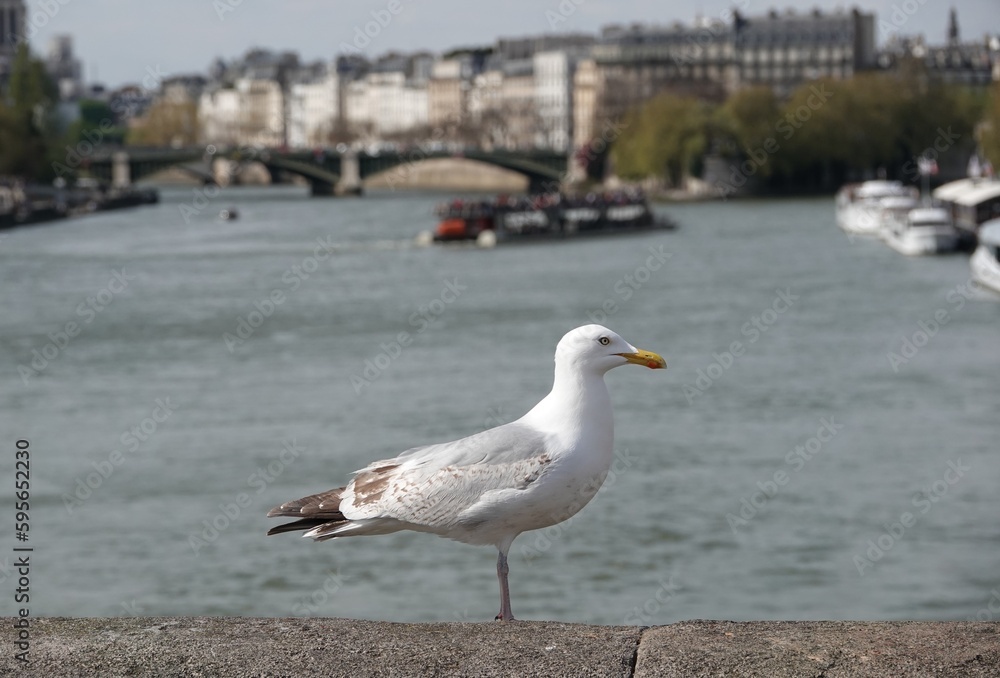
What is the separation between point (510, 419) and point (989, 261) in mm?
15745

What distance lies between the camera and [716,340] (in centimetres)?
2478

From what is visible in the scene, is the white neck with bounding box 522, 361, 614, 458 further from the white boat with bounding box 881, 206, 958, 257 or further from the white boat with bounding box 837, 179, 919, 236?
the white boat with bounding box 837, 179, 919, 236

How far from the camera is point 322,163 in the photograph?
73.2m

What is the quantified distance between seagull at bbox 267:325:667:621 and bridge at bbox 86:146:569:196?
2587 inches

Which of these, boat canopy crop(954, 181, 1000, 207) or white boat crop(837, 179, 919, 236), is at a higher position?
boat canopy crop(954, 181, 1000, 207)

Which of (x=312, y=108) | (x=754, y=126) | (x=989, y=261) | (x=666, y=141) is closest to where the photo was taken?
(x=989, y=261)

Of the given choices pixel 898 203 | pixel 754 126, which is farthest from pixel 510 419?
pixel 754 126

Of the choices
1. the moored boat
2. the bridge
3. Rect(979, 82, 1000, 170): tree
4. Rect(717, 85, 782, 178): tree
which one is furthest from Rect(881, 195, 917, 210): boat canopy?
the bridge

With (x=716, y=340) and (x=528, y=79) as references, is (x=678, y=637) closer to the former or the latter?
(x=716, y=340)

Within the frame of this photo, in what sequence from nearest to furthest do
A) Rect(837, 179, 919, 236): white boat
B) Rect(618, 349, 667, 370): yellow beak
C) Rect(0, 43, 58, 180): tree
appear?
1. Rect(618, 349, 667, 370): yellow beak
2. Rect(837, 179, 919, 236): white boat
3. Rect(0, 43, 58, 180): tree

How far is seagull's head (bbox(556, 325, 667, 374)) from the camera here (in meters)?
2.86

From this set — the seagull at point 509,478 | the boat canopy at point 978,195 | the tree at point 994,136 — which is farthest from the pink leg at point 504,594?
the tree at point 994,136

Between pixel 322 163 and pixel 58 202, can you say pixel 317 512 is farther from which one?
pixel 322 163

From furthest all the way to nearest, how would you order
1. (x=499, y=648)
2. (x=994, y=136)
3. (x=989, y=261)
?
(x=994, y=136) < (x=989, y=261) < (x=499, y=648)
